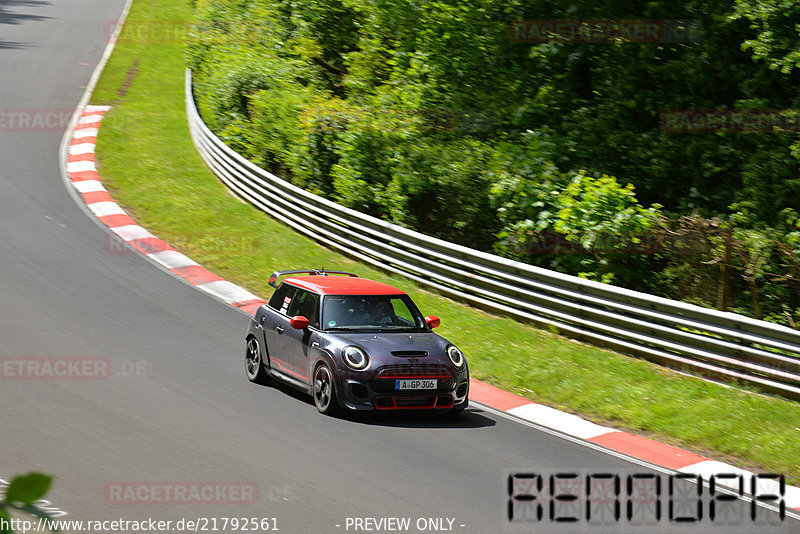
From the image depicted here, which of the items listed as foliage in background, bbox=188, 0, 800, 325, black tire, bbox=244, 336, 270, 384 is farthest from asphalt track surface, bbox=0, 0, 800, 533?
foliage in background, bbox=188, 0, 800, 325

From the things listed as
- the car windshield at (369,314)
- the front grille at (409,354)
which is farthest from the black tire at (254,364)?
the front grille at (409,354)

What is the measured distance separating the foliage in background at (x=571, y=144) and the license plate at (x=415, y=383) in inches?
199

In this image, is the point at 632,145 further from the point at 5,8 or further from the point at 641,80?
the point at 5,8

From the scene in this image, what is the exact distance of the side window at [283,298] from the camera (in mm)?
11023

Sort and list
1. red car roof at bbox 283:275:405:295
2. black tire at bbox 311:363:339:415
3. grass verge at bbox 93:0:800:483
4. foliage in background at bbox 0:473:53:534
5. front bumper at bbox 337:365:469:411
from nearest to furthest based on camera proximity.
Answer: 1. foliage in background at bbox 0:473:53:534
2. front bumper at bbox 337:365:469:411
3. black tire at bbox 311:363:339:415
4. grass verge at bbox 93:0:800:483
5. red car roof at bbox 283:275:405:295

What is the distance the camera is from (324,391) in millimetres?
9828

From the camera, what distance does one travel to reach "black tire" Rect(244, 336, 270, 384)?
10988mm

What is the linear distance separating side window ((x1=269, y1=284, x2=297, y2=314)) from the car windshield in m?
0.75

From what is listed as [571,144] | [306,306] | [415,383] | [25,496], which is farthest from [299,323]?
[571,144]

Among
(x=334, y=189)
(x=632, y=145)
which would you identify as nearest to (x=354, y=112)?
(x=334, y=189)

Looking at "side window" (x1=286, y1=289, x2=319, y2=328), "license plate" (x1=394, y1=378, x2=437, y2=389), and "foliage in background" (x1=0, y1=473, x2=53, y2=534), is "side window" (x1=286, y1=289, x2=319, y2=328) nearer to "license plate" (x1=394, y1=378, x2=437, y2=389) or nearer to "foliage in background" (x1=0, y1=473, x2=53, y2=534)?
"license plate" (x1=394, y1=378, x2=437, y2=389)

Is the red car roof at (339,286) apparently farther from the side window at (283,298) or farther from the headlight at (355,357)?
the headlight at (355,357)

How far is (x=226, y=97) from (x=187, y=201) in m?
4.45

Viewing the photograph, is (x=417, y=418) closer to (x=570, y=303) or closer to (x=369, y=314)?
(x=369, y=314)
